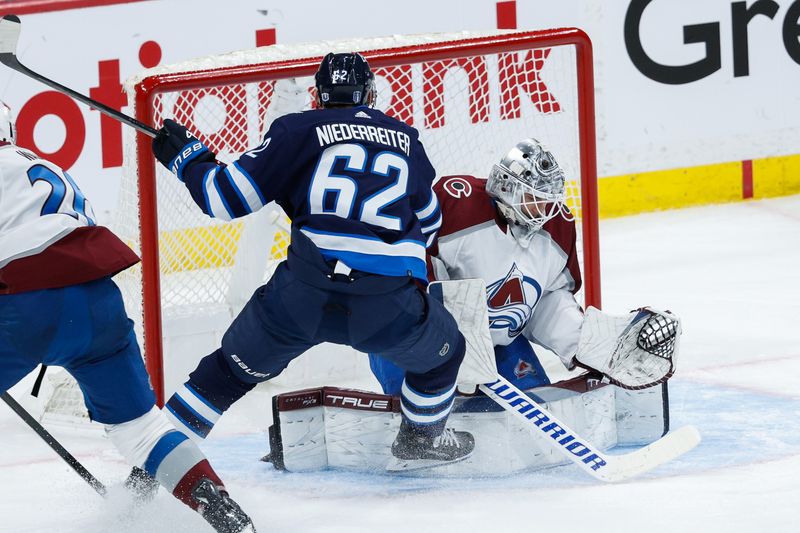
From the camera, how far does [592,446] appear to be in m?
3.28

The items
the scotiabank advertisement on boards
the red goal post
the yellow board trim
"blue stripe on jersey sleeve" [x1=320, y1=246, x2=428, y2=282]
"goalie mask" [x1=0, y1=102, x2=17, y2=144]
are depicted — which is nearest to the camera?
"goalie mask" [x1=0, y1=102, x2=17, y2=144]

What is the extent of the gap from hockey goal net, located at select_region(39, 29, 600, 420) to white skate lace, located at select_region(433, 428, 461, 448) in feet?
2.72

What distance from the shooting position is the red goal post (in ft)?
12.2

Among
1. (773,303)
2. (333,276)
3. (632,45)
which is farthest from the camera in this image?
(632,45)

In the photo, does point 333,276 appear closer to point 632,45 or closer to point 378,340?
point 378,340

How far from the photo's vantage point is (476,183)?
354 cm

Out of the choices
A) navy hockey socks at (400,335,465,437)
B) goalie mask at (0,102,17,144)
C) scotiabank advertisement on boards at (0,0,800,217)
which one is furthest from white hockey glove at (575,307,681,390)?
scotiabank advertisement on boards at (0,0,800,217)

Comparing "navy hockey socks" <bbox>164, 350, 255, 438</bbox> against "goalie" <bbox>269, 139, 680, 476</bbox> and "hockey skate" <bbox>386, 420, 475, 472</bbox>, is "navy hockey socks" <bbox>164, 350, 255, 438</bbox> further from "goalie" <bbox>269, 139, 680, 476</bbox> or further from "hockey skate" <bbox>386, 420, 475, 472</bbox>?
"hockey skate" <bbox>386, 420, 475, 472</bbox>

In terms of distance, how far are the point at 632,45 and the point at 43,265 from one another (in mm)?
3477

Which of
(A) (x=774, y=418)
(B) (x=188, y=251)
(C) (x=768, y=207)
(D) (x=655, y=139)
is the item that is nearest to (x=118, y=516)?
(B) (x=188, y=251)

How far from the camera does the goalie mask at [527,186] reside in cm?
337

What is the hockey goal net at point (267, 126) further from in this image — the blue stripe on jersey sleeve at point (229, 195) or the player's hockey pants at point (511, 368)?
the blue stripe on jersey sleeve at point (229, 195)

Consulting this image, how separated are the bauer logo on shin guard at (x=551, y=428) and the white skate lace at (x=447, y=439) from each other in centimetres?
14

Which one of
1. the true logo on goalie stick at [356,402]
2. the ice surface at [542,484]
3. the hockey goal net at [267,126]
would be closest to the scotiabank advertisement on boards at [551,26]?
the hockey goal net at [267,126]
